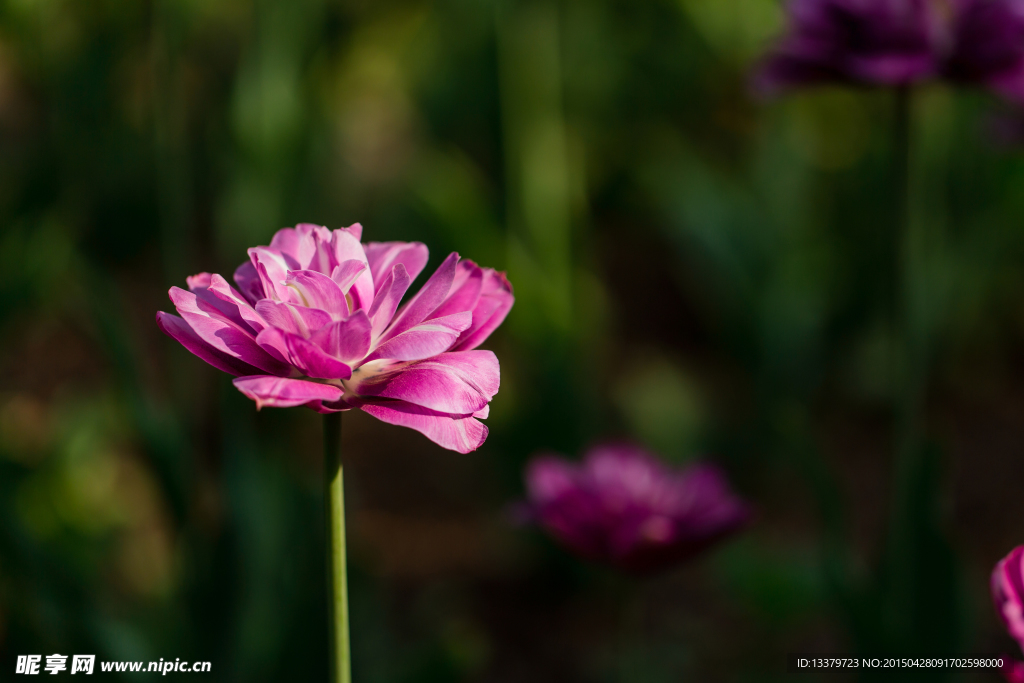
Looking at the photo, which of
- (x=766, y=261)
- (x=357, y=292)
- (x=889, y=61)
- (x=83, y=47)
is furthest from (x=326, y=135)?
(x=357, y=292)

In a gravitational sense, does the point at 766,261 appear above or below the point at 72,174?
below

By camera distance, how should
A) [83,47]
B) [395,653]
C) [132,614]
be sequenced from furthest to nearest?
[83,47] < [395,653] < [132,614]

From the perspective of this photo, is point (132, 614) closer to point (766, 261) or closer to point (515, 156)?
point (515, 156)

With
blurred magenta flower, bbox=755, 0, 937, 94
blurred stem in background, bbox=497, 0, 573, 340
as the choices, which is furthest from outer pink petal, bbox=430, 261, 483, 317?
blurred stem in background, bbox=497, 0, 573, 340

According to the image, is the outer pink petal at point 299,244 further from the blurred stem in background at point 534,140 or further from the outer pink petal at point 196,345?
the blurred stem in background at point 534,140

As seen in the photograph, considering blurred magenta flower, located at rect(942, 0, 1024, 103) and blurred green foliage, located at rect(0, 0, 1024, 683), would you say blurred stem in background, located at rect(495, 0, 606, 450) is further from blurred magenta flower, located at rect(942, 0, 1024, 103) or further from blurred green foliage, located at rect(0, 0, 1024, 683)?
blurred magenta flower, located at rect(942, 0, 1024, 103)

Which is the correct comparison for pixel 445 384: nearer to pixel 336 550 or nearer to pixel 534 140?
pixel 336 550

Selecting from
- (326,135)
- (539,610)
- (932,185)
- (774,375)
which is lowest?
(539,610)
